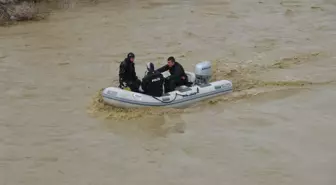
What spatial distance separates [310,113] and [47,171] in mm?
4902

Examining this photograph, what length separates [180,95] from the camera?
11094mm

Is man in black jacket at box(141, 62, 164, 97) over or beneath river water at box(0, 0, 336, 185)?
over

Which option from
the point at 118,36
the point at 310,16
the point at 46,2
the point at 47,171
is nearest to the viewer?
the point at 47,171

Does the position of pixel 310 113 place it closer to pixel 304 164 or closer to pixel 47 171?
pixel 304 164

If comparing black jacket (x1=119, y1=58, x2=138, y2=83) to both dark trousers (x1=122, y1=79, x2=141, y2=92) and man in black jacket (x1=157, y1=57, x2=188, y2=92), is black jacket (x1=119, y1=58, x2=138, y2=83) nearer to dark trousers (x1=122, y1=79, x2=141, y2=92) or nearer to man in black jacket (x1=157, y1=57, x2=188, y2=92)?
dark trousers (x1=122, y1=79, x2=141, y2=92)

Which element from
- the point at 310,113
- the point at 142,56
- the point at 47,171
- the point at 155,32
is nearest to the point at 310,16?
the point at 155,32

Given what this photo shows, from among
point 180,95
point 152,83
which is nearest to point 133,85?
point 152,83

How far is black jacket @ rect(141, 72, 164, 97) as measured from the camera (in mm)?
10812

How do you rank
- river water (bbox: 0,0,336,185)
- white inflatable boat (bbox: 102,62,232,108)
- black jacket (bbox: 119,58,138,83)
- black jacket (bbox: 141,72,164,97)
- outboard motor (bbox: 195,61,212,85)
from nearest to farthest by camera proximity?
river water (bbox: 0,0,336,185)
black jacket (bbox: 141,72,164,97)
white inflatable boat (bbox: 102,62,232,108)
black jacket (bbox: 119,58,138,83)
outboard motor (bbox: 195,61,212,85)

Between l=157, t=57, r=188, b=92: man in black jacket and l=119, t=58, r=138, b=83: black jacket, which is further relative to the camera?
l=157, t=57, r=188, b=92: man in black jacket

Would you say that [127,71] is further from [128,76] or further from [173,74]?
[173,74]

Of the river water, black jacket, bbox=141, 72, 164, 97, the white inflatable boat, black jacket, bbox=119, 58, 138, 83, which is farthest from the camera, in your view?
black jacket, bbox=119, 58, 138, 83

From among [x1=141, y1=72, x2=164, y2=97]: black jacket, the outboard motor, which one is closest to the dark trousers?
A: [x1=141, y1=72, x2=164, y2=97]: black jacket

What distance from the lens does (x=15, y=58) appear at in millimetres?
14156
